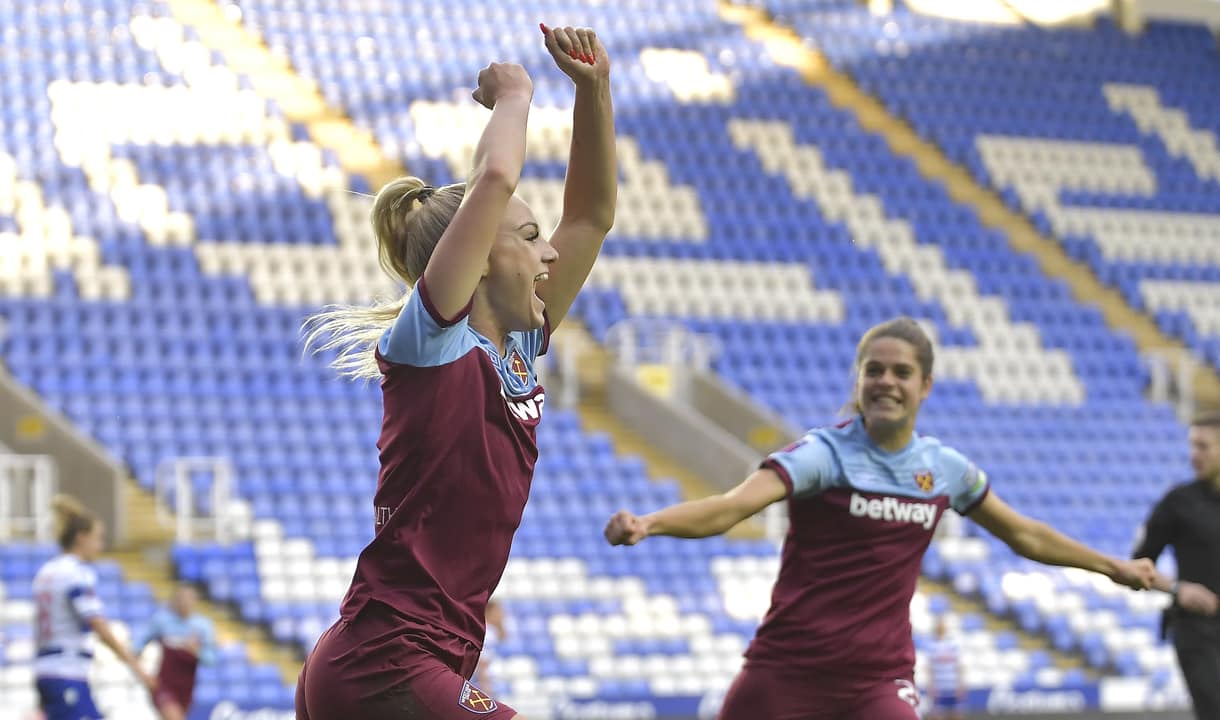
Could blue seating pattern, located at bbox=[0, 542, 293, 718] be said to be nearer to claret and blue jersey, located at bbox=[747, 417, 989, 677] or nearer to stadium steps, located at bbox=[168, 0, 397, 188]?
stadium steps, located at bbox=[168, 0, 397, 188]

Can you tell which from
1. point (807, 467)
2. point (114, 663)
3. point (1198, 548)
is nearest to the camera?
point (807, 467)

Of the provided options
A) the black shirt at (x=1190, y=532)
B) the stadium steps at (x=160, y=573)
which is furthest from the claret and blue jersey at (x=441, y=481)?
the stadium steps at (x=160, y=573)

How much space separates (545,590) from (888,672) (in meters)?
10.2

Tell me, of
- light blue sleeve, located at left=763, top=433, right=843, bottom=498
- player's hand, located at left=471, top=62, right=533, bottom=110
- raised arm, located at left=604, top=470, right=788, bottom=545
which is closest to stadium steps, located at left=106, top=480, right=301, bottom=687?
light blue sleeve, located at left=763, top=433, right=843, bottom=498

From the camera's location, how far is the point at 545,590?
1557 centimetres

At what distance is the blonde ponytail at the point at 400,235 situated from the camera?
137 inches

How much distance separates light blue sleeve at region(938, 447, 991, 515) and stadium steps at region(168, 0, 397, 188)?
14.7 meters

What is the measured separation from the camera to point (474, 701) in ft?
10.8

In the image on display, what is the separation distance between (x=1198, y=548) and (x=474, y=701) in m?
5.08

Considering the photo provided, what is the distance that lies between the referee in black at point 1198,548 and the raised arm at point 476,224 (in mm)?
4836

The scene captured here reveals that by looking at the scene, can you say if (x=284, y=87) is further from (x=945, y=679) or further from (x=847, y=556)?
(x=847, y=556)

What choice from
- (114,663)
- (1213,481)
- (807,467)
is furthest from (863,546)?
(114,663)

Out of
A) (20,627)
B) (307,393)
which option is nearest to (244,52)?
(307,393)

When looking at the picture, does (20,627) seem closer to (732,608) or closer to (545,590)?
(545,590)
